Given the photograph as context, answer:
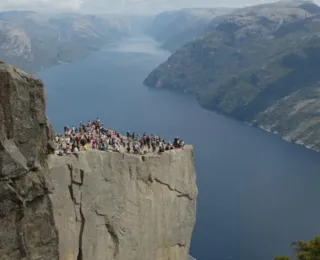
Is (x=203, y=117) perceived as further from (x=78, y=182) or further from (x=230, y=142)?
(x=78, y=182)

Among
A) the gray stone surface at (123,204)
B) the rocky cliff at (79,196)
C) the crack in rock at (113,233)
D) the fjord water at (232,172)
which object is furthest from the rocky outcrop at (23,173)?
the fjord water at (232,172)

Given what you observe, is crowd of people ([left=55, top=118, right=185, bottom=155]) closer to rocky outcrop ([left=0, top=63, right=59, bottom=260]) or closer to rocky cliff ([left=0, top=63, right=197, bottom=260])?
rocky cliff ([left=0, top=63, right=197, bottom=260])

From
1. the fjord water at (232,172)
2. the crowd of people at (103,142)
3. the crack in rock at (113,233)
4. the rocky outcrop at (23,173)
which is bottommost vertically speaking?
the fjord water at (232,172)

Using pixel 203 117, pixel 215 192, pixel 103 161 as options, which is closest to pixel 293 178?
pixel 215 192

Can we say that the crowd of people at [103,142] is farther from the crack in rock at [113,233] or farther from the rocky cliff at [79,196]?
the crack in rock at [113,233]

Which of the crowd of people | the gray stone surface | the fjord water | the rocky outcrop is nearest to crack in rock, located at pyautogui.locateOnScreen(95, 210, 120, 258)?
the gray stone surface

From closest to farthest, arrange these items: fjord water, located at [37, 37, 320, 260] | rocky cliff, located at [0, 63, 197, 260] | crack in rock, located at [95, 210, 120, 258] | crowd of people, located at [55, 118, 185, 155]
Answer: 1. rocky cliff, located at [0, 63, 197, 260]
2. crack in rock, located at [95, 210, 120, 258]
3. crowd of people, located at [55, 118, 185, 155]
4. fjord water, located at [37, 37, 320, 260]
